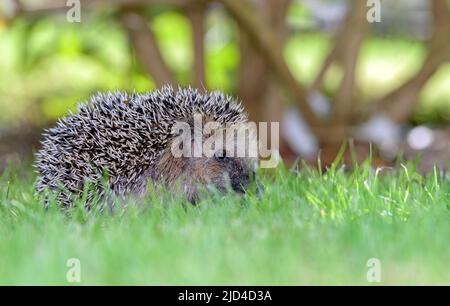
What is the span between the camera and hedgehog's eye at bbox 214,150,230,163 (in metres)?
5.97

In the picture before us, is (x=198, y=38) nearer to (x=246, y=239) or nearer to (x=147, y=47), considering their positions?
(x=147, y=47)

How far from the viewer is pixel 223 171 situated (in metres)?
5.93

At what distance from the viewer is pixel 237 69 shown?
9500 millimetres

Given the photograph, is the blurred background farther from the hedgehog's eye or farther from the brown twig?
the hedgehog's eye

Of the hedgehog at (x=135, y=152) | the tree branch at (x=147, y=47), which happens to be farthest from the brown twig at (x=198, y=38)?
the hedgehog at (x=135, y=152)

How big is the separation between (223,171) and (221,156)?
0.12 m

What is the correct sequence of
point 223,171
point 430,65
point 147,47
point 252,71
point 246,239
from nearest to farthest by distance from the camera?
1. point 246,239
2. point 223,171
3. point 430,65
4. point 252,71
5. point 147,47

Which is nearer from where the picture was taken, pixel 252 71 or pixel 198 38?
pixel 252 71

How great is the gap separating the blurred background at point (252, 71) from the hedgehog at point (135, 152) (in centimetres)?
135

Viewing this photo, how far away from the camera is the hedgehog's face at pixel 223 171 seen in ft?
19.4

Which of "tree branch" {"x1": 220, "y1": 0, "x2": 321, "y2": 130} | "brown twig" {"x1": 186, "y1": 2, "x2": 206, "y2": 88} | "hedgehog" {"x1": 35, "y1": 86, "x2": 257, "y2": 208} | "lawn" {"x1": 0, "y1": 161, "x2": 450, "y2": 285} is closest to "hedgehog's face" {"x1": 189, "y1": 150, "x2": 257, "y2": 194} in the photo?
"hedgehog" {"x1": 35, "y1": 86, "x2": 257, "y2": 208}

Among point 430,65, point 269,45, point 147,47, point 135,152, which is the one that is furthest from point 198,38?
point 135,152

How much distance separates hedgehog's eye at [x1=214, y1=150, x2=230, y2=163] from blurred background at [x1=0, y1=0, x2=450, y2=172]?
1302mm

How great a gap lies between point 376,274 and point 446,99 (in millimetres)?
9465
